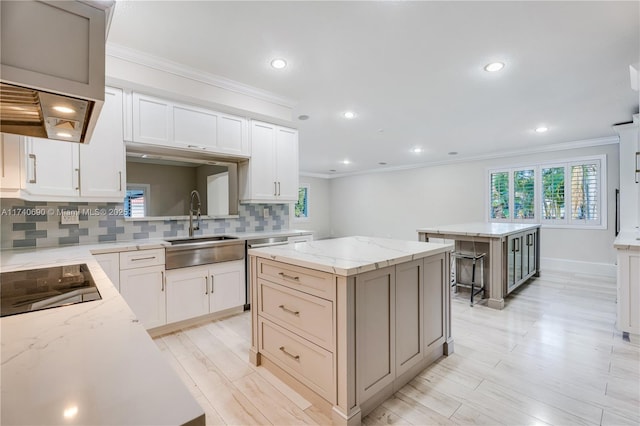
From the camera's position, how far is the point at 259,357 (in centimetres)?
223

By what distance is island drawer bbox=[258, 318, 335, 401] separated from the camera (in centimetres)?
168

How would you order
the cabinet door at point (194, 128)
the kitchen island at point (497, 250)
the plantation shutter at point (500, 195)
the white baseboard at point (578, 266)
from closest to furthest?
the cabinet door at point (194, 128) → the kitchen island at point (497, 250) → the white baseboard at point (578, 266) → the plantation shutter at point (500, 195)

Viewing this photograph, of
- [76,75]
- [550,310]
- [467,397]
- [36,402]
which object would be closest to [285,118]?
[76,75]

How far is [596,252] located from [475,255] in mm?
3370

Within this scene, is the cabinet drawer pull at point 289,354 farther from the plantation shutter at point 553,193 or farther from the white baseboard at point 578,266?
the plantation shutter at point 553,193

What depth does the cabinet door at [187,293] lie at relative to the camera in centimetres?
280

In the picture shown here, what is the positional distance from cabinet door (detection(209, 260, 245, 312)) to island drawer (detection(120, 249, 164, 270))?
0.51 m

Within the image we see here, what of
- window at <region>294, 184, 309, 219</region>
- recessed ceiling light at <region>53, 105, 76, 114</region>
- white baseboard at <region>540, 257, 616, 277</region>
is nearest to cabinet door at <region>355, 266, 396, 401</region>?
recessed ceiling light at <region>53, 105, 76, 114</region>

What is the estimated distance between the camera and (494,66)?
2.59 meters

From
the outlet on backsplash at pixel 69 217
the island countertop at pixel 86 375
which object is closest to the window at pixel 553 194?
the island countertop at pixel 86 375

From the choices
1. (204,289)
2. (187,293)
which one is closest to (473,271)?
(204,289)

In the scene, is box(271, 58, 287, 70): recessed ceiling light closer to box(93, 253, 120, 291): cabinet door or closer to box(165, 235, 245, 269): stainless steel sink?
box(165, 235, 245, 269): stainless steel sink

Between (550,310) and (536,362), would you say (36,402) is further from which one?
(550,310)

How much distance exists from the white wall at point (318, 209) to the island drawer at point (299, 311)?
7.23 metres
